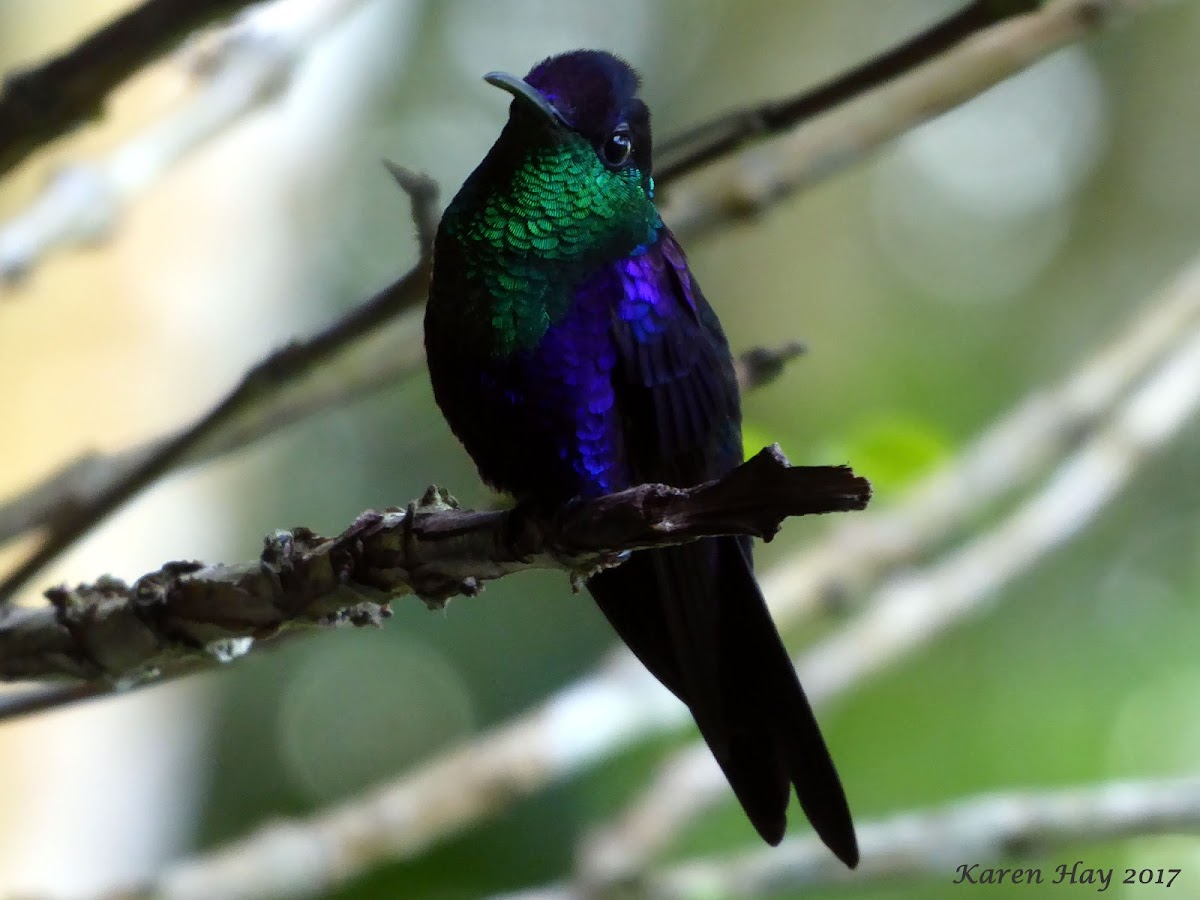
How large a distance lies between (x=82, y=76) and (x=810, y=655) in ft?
5.50

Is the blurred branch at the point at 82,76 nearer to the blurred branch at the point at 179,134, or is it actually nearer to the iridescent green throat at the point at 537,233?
the iridescent green throat at the point at 537,233

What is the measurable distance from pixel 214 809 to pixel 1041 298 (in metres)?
4.26

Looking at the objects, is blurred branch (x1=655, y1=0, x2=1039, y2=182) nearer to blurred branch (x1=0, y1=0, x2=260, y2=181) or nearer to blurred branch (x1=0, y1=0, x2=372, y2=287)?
blurred branch (x1=0, y1=0, x2=260, y2=181)

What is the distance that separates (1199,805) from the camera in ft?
5.49

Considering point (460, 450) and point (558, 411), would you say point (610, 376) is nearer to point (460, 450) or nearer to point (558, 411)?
point (558, 411)

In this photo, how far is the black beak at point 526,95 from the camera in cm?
126

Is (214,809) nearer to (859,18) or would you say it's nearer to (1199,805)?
(1199,805)

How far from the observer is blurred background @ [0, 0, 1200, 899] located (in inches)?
128

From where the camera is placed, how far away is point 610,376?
137cm

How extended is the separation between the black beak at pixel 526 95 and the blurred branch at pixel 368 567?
426mm

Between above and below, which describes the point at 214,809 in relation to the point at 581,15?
below

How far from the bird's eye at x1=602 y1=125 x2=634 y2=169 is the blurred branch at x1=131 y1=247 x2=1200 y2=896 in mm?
981

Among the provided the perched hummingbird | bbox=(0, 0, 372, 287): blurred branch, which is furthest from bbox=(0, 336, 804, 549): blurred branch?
bbox=(0, 0, 372, 287): blurred branch

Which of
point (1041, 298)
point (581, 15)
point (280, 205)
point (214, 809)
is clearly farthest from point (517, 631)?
point (1041, 298)
